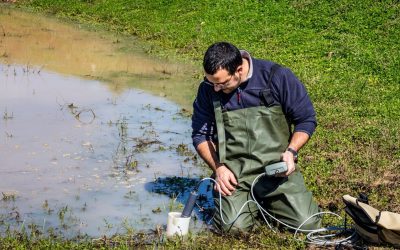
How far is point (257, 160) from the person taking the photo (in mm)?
6062

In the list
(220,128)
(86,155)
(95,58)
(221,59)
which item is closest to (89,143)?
(86,155)

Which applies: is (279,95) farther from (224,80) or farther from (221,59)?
(221,59)

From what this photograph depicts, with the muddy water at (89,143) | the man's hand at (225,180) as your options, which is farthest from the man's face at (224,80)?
the muddy water at (89,143)

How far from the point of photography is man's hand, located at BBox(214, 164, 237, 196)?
5.98 meters

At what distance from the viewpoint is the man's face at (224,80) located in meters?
5.66

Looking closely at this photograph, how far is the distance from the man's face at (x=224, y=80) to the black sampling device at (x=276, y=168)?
727 millimetres

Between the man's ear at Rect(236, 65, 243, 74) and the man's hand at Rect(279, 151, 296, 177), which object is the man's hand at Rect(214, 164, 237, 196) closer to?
the man's hand at Rect(279, 151, 296, 177)

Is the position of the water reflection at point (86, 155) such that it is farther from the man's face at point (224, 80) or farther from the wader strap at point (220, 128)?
the man's face at point (224, 80)

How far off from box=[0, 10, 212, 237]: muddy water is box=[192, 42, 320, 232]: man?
30.0 inches

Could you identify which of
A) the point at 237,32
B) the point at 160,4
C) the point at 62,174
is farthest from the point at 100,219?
the point at 160,4

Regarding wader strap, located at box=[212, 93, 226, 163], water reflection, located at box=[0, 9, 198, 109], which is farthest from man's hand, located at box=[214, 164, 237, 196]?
water reflection, located at box=[0, 9, 198, 109]

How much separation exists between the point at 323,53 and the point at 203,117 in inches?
287

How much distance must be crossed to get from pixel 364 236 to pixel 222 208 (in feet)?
3.92

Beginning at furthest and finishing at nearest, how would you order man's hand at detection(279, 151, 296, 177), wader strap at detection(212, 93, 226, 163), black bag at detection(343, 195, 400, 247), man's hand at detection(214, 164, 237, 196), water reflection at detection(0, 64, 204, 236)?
water reflection at detection(0, 64, 204, 236) → wader strap at detection(212, 93, 226, 163) → man's hand at detection(214, 164, 237, 196) → man's hand at detection(279, 151, 296, 177) → black bag at detection(343, 195, 400, 247)
